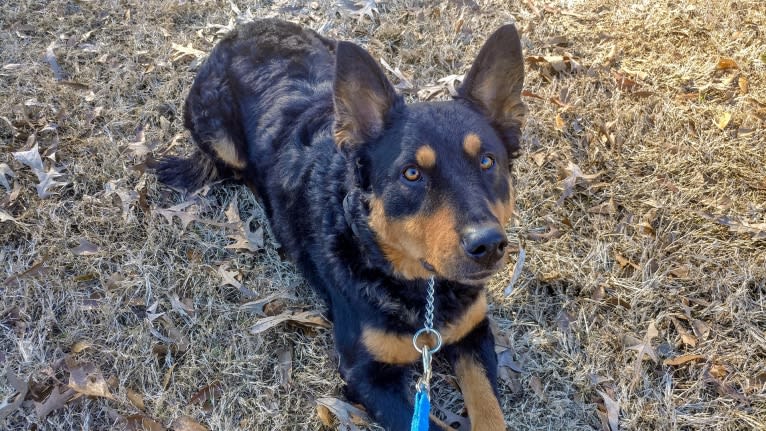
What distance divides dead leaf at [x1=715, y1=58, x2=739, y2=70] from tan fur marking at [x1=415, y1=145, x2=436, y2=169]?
14.7 ft

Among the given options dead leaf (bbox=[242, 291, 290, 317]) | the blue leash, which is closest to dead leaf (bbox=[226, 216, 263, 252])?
dead leaf (bbox=[242, 291, 290, 317])

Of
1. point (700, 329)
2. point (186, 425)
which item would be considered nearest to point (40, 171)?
point (186, 425)

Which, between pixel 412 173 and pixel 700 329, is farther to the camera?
pixel 700 329

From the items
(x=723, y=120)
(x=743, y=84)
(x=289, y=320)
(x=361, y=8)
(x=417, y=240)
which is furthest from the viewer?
(x=361, y=8)

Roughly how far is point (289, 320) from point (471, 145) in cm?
187

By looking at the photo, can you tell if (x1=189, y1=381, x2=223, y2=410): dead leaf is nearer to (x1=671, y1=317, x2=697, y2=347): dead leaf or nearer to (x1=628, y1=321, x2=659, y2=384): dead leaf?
(x1=628, y1=321, x2=659, y2=384): dead leaf

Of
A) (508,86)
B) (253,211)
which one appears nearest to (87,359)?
(253,211)

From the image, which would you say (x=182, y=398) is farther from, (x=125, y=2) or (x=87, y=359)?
(x=125, y=2)

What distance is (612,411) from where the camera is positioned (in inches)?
140

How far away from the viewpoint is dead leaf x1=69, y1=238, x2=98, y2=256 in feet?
14.9

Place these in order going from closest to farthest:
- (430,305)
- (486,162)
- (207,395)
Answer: (486,162) → (430,305) → (207,395)

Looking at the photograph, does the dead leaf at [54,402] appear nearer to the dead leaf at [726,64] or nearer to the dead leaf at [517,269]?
the dead leaf at [517,269]

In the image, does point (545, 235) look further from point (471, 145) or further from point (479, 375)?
point (471, 145)

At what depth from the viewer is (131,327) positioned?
412cm
